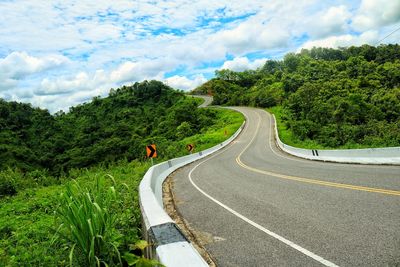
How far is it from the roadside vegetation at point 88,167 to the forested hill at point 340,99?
544 inches

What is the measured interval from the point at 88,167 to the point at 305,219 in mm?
48472

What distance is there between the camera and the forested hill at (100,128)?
53844 mm

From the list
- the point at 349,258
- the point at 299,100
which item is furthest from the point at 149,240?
the point at 299,100

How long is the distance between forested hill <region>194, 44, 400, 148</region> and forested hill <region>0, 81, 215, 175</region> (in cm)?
1757

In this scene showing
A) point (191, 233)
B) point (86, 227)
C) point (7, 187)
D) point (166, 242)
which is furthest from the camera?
point (7, 187)

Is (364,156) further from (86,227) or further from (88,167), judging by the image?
(88,167)

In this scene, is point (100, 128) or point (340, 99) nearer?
point (340, 99)

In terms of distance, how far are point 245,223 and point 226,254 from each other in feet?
6.54

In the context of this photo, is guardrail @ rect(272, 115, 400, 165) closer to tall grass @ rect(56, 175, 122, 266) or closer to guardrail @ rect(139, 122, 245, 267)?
guardrail @ rect(139, 122, 245, 267)

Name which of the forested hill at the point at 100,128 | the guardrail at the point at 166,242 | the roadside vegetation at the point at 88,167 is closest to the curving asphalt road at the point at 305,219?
the guardrail at the point at 166,242

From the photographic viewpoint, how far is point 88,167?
5162 centimetres

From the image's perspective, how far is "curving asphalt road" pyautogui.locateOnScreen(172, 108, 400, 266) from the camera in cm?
524

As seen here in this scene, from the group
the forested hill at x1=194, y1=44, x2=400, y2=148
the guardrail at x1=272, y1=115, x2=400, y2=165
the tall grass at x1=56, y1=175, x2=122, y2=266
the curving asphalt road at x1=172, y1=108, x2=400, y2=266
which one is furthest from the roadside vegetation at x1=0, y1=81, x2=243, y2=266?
the forested hill at x1=194, y1=44, x2=400, y2=148

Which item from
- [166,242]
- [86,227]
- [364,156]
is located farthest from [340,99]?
[86,227]
